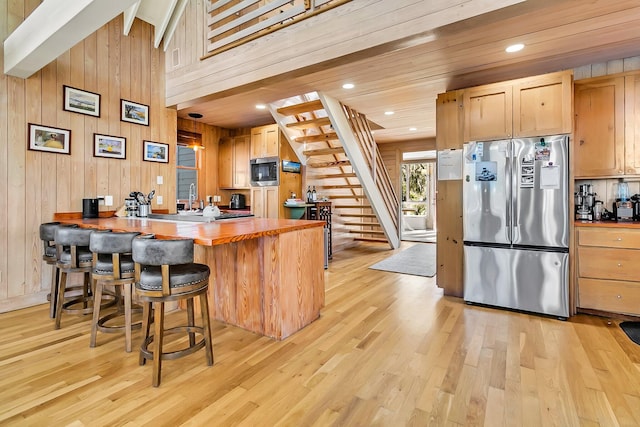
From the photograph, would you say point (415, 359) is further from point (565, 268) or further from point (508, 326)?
point (565, 268)

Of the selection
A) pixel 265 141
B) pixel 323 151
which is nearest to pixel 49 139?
pixel 265 141

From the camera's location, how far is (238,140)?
632cm

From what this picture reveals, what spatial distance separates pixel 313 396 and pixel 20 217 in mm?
3559

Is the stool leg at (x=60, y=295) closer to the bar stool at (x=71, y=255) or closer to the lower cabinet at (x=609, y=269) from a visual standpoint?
the bar stool at (x=71, y=255)

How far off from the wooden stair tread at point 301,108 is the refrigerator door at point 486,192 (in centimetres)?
229

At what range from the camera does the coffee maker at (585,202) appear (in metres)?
3.34

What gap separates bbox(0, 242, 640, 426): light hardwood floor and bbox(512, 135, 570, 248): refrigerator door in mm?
829

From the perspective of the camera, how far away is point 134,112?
13.4ft

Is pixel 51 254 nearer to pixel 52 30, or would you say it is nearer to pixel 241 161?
pixel 52 30

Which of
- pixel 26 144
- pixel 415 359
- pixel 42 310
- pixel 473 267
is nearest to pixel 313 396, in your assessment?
pixel 415 359

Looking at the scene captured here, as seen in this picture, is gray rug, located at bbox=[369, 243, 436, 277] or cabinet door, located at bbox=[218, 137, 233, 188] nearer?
gray rug, located at bbox=[369, 243, 436, 277]

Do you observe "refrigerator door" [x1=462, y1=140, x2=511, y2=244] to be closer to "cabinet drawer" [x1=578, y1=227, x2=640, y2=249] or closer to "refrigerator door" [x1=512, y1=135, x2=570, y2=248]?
"refrigerator door" [x1=512, y1=135, x2=570, y2=248]

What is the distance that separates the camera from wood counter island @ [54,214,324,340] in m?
2.54

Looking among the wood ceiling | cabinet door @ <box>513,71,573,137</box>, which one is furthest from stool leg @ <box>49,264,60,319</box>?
cabinet door @ <box>513,71,573,137</box>
